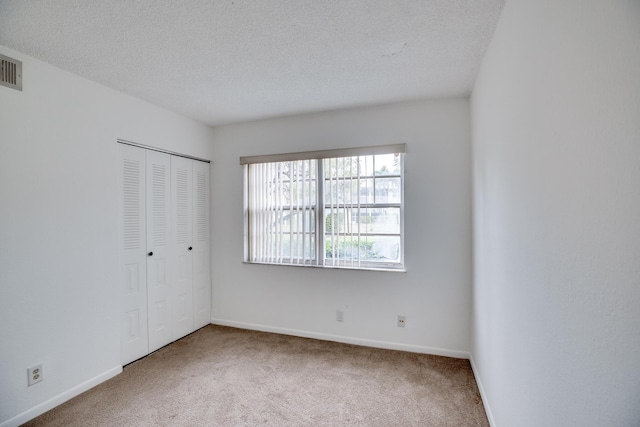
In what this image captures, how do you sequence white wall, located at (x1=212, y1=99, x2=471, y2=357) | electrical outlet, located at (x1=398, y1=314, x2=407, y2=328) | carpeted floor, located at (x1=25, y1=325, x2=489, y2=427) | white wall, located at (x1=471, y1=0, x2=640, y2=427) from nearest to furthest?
white wall, located at (x1=471, y1=0, x2=640, y2=427), carpeted floor, located at (x1=25, y1=325, x2=489, y2=427), white wall, located at (x1=212, y1=99, x2=471, y2=357), electrical outlet, located at (x1=398, y1=314, x2=407, y2=328)

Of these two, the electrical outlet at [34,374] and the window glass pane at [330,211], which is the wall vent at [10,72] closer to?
the electrical outlet at [34,374]

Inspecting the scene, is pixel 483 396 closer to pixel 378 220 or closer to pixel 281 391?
pixel 281 391

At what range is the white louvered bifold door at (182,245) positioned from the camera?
3.27 meters

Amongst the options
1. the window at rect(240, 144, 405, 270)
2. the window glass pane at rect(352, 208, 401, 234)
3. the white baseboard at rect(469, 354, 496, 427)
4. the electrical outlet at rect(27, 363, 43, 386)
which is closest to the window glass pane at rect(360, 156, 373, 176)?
the window at rect(240, 144, 405, 270)

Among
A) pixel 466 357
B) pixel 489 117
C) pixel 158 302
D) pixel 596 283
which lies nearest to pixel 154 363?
pixel 158 302

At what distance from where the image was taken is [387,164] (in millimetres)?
3072

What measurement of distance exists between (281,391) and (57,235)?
6.98ft

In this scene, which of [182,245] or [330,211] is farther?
[182,245]

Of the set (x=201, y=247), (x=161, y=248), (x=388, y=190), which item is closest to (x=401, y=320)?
(x=388, y=190)

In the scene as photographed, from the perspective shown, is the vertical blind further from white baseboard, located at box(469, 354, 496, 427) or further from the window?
white baseboard, located at box(469, 354, 496, 427)

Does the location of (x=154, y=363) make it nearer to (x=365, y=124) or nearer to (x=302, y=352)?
(x=302, y=352)

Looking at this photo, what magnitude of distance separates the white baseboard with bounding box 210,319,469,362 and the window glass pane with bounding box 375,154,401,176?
5.94 feet

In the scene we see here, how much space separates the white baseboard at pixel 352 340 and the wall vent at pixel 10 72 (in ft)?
9.92

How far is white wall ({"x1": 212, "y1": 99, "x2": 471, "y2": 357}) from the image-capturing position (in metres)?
2.83
